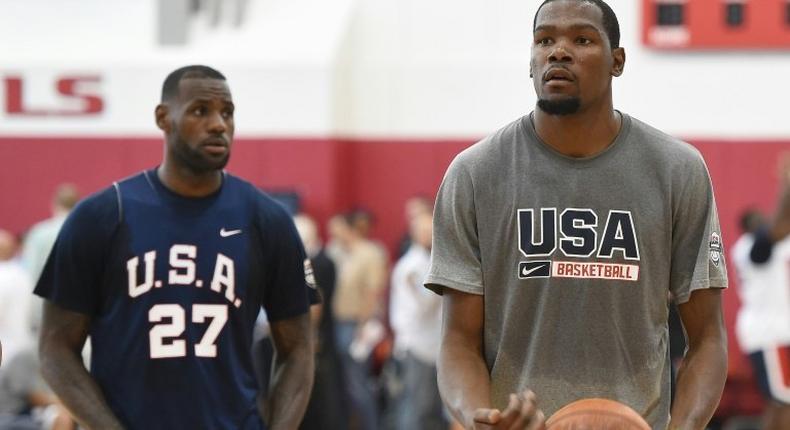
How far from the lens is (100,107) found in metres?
15.1

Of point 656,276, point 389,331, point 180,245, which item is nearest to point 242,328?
point 180,245

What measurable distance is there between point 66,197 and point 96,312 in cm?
691

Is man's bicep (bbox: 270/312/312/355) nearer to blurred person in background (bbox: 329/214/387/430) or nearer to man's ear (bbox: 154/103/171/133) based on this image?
man's ear (bbox: 154/103/171/133)

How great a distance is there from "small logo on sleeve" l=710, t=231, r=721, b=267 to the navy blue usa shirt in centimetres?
161

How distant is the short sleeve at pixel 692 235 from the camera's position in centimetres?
362

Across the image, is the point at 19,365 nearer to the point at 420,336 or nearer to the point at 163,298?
the point at 420,336

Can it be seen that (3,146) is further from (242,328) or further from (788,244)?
(242,328)

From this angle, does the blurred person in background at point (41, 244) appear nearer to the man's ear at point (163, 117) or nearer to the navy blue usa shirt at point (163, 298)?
the man's ear at point (163, 117)

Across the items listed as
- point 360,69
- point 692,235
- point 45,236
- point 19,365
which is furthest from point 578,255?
point 360,69

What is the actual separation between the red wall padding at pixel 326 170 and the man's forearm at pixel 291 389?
10040mm

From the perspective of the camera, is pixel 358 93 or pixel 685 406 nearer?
pixel 685 406

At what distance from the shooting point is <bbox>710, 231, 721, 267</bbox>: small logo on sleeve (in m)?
3.64

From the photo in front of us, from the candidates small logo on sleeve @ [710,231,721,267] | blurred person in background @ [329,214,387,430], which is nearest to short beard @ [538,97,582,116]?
small logo on sleeve @ [710,231,721,267]

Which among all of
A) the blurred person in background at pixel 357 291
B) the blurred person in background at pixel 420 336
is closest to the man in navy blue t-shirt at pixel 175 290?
the blurred person in background at pixel 420 336
